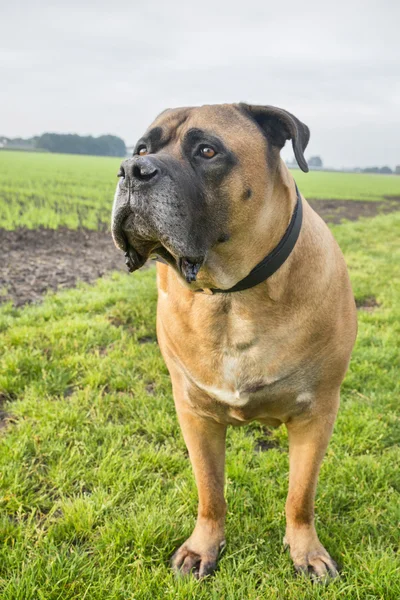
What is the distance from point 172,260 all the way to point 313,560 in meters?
1.46

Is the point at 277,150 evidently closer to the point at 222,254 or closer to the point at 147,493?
the point at 222,254

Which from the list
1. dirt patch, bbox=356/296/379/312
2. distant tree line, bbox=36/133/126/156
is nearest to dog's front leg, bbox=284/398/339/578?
dirt patch, bbox=356/296/379/312

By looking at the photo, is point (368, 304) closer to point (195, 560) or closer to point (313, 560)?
point (313, 560)

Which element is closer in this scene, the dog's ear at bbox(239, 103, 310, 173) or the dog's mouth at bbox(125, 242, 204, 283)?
the dog's mouth at bbox(125, 242, 204, 283)

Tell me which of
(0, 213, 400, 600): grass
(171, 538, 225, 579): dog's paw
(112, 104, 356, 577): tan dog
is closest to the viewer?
(112, 104, 356, 577): tan dog

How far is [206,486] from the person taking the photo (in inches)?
94.4

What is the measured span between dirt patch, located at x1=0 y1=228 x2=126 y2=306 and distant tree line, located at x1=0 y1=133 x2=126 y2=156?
248ft

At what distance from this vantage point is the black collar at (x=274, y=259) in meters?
2.03

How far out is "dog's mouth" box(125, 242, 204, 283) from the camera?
6.35 feet

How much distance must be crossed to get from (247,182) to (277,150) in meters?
0.30

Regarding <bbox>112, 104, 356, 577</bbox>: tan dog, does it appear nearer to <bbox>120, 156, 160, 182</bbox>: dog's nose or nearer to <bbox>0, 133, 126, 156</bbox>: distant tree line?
<bbox>120, 156, 160, 182</bbox>: dog's nose

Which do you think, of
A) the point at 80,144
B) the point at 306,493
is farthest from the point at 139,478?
the point at 80,144

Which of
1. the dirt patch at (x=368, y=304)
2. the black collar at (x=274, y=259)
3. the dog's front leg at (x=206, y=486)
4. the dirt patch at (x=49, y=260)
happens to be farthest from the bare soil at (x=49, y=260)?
the black collar at (x=274, y=259)

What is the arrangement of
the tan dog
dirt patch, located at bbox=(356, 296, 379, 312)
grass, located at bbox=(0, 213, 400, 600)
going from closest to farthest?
the tan dog → grass, located at bbox=(0, 213, 400, 600) → dirt patch, located at bbox=(356, 296, 379, 312)
